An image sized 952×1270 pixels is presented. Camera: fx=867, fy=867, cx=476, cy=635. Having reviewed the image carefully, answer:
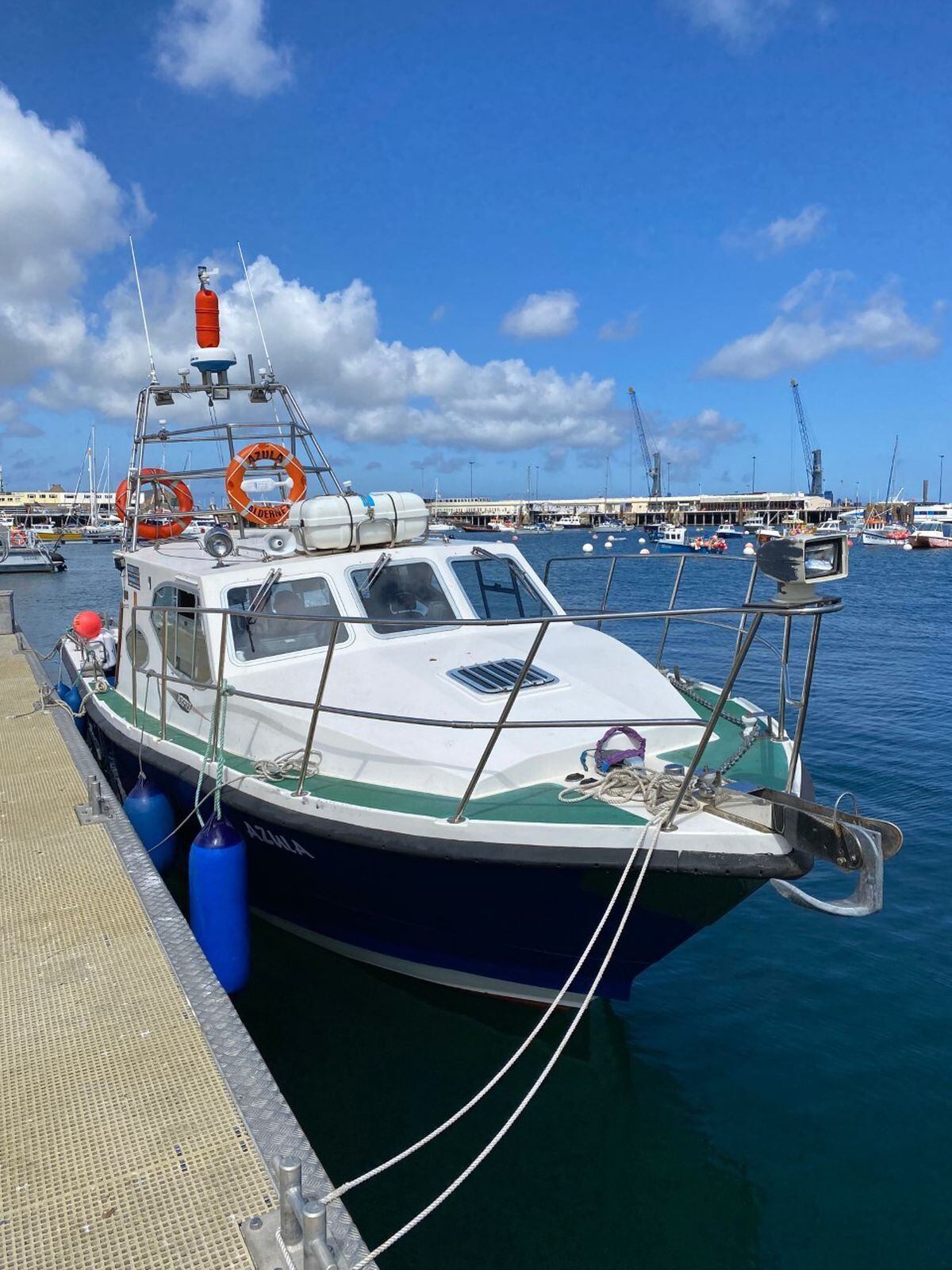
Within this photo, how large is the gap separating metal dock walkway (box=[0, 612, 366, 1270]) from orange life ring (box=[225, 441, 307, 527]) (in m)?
4.36

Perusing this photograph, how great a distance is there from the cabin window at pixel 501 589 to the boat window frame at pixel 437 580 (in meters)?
0.23

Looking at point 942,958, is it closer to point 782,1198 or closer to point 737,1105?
point 737,1105

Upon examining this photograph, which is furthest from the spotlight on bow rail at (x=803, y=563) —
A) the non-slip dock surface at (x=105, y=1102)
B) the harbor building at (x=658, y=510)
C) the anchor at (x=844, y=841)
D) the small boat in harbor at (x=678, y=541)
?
the harbor building at (x=658, y=510)

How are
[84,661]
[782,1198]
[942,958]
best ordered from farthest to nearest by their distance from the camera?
[84,661]
[942,958]
[782,1198]

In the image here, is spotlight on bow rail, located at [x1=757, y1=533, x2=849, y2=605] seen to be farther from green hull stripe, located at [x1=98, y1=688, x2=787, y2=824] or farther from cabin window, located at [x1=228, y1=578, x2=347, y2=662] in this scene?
cabin window, located at [x1=228, y1=578, x2=347, y2=662]

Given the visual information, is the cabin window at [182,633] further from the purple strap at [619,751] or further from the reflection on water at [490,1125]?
the purple strap at [619,751]

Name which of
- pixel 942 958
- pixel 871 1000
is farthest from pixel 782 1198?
pixel 942 958

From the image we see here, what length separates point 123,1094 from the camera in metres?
3.06

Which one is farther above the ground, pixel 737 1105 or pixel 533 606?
pixel 533 606

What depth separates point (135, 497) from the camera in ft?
28.1

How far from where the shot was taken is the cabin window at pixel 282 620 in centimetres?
623

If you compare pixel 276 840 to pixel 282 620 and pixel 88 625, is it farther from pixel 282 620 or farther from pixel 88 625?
pixel 88 625

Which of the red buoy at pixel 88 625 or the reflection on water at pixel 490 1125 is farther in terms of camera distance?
the red buoy at pixel 88 625

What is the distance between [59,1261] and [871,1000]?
5.41m
